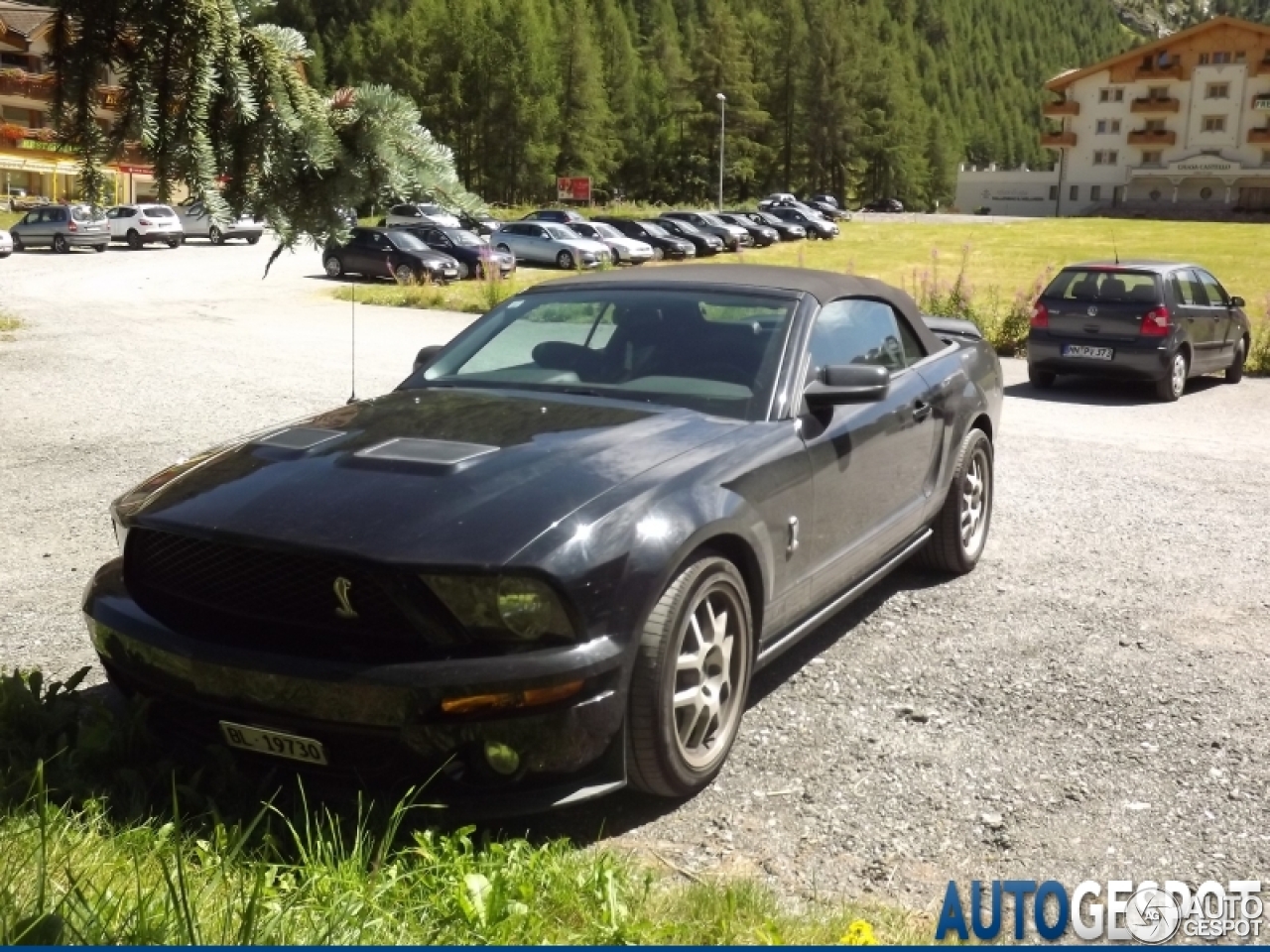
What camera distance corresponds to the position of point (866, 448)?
5.01 meters

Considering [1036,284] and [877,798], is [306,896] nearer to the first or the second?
[877,798]

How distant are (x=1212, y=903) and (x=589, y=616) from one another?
179 cm

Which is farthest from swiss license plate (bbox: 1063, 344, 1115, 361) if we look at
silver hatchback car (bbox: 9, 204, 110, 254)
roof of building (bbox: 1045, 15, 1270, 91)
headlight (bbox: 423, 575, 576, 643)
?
roof of building (bbox: 1045, 15, 1270, 91)

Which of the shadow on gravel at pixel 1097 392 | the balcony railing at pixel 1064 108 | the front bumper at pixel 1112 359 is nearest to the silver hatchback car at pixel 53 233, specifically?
the shadow on gravel at pixel 1097 392

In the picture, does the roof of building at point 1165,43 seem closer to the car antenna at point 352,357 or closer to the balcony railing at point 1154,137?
the balcony railing at point 1154,137

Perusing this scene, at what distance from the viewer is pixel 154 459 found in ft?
29.8

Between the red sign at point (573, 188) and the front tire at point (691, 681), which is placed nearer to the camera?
the front tire at point (691, 681)

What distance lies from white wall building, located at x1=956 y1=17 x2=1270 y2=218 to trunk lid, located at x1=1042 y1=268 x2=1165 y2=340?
297 feet

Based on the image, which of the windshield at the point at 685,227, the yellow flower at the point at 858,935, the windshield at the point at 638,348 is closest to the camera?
the yellow flower at the point at 858,935

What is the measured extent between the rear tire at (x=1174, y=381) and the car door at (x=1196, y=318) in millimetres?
273

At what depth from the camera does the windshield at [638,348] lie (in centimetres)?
475

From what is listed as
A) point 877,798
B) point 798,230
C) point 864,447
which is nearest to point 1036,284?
point 864,447

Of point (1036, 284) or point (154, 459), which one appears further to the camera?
point (1036, 284)

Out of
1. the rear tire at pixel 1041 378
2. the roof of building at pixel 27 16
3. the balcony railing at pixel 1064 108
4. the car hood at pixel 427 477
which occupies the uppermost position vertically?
the balcony railing at pixel 1064 108
